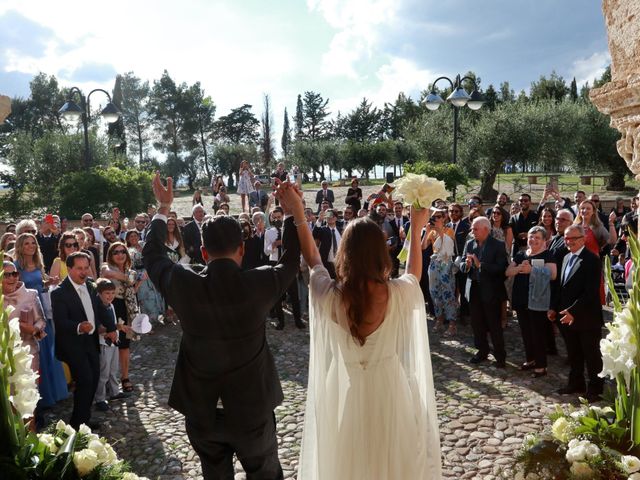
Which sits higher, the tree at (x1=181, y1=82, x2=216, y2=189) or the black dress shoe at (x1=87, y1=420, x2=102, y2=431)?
the tree at (x1=181, y1=82, x2=216, y2=189)

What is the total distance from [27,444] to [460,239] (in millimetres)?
7935

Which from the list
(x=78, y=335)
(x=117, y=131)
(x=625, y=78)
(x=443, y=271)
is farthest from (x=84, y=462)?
(x=117, y=131)

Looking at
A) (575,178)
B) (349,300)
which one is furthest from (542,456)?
(575,178)

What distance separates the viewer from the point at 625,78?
8.73 feet

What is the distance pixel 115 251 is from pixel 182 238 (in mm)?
2805

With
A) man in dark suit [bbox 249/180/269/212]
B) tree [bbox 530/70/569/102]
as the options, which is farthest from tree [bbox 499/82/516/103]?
man in dark suit [bbox 249/180/269/212]

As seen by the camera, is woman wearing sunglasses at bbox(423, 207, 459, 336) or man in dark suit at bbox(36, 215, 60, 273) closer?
woman wearing sunglasses at bbox(423, 207, 459, 336)

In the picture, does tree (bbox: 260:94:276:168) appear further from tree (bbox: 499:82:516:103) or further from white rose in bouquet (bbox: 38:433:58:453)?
white rose in bouquet (bbox: 38:433:58:453)

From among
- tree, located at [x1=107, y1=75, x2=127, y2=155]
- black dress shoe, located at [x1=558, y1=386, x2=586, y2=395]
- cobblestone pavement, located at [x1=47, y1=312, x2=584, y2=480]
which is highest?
tree, located at [x1=107, y1=75, x2=127, y2=155]

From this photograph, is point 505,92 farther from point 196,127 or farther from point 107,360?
point 107,360

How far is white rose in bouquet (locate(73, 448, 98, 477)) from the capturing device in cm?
236

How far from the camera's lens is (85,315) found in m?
5.10

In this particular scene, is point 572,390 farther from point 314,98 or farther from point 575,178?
point 314,98

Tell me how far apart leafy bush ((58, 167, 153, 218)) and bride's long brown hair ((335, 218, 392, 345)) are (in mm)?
19551
